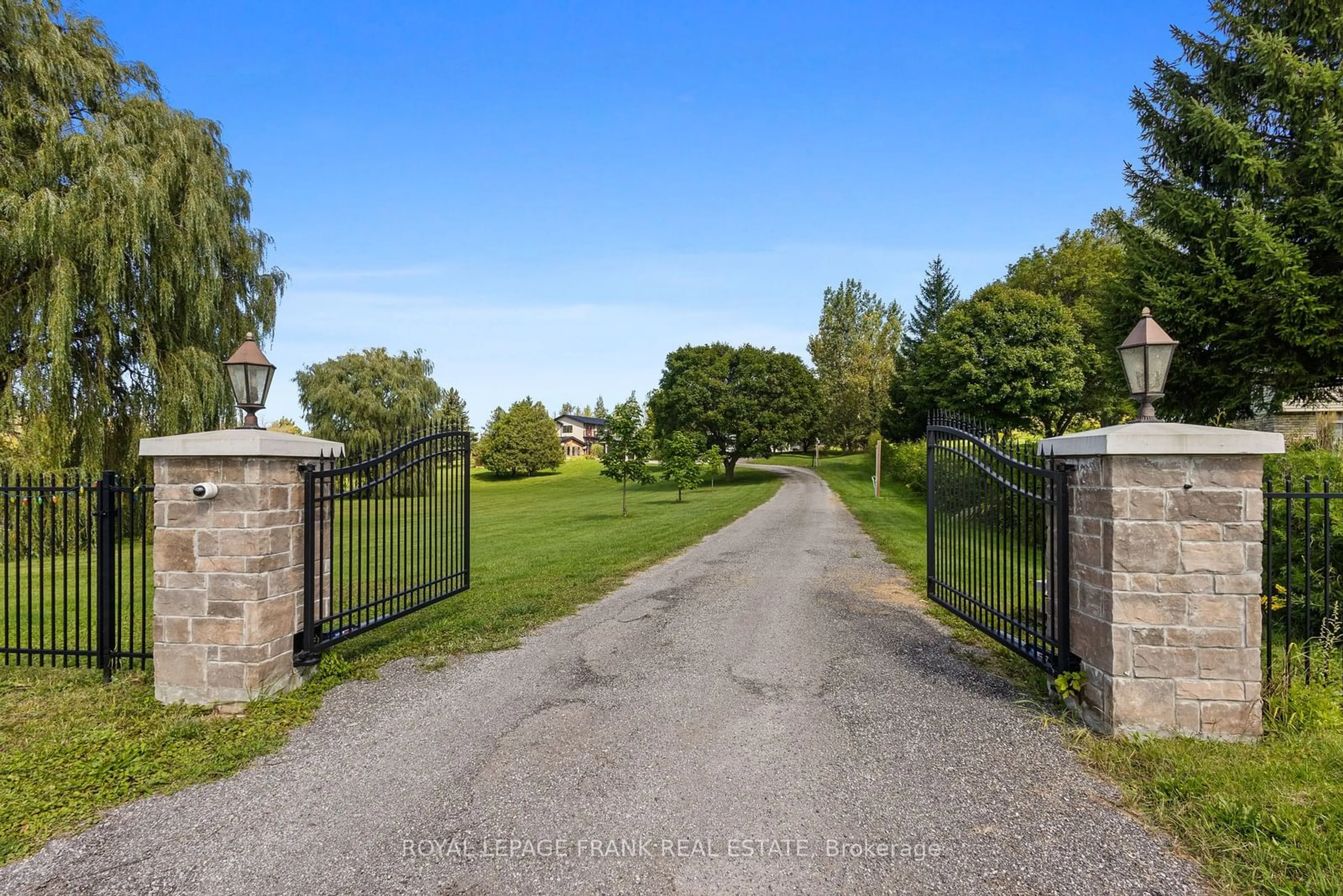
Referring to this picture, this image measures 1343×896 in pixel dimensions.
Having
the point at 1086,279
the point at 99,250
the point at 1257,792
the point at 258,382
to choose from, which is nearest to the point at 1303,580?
the point at 1257,792

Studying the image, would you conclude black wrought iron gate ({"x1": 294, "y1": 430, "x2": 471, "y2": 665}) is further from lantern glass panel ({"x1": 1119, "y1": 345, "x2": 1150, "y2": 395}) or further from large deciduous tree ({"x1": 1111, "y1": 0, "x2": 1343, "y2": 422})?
large deciduous tree ({"x1": 1111, "y1": 0, "x2": 1343, "y2": 422})

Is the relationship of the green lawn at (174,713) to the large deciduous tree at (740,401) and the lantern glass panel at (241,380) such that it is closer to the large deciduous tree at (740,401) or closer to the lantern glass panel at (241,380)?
the lantern glass panel at (241,380)

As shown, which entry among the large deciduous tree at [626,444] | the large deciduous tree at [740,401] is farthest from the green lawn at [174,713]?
the large deciduous tree at [740,401]

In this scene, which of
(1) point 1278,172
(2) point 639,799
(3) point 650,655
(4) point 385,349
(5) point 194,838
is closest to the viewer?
(5) point 194,838

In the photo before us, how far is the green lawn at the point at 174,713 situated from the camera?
3514 mm

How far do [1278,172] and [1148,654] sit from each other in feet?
35.1

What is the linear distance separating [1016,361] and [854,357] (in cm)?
2500

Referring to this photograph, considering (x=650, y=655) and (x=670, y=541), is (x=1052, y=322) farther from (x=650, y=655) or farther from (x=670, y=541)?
(x=650, y=655)

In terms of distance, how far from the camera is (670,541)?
14.1 metres

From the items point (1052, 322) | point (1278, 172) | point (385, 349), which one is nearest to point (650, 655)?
point (1278, 172)

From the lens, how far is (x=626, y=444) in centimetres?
2234

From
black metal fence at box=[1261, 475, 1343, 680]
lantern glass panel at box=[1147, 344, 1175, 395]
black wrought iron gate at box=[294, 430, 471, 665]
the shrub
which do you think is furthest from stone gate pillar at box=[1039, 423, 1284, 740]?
the shrub

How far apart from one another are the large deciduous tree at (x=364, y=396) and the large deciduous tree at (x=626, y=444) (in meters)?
15.0

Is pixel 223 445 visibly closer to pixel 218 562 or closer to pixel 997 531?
pixel 218 562
